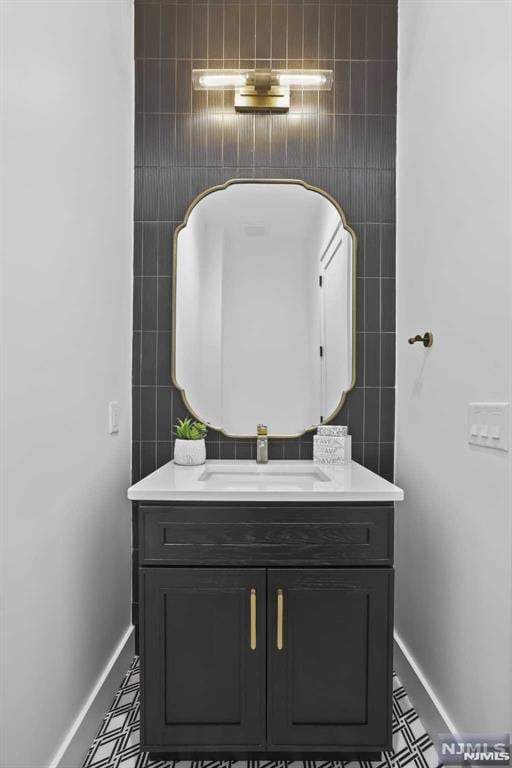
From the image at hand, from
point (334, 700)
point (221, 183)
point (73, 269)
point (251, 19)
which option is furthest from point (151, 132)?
point (334, 700)

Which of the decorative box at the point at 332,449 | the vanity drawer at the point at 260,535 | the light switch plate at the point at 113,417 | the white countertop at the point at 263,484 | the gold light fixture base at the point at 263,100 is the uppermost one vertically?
the gold light fixture base at the point at 263,100

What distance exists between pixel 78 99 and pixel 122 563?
1.60 m

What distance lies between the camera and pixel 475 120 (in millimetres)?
1363

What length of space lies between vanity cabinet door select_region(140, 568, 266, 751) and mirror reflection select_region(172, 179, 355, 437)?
29.6 inches

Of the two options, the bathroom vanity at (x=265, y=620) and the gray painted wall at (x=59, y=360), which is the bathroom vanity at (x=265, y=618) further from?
the gray painted wall at (x=59, y=360)

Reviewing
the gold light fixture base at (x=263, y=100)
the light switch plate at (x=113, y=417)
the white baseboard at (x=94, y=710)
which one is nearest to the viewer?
the white baseboard at (x=94, y=710)

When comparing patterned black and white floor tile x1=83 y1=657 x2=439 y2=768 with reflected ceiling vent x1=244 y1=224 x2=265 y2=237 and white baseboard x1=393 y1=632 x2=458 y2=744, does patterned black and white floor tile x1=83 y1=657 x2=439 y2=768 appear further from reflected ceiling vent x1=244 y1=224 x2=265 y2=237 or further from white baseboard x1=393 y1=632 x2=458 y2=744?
reflected ceiling vent x1=244 y1=224 x2=265 y2=237

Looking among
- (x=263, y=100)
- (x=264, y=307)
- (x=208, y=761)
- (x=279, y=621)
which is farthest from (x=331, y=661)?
(x=263, y=100)

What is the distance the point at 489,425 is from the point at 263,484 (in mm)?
716

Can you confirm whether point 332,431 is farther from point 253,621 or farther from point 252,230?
point 252,230

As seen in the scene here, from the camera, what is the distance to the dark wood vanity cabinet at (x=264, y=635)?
1425mm

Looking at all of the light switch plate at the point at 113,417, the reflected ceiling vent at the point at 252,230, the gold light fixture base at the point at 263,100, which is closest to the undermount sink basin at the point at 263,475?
the light switch plate at the point at 113,417

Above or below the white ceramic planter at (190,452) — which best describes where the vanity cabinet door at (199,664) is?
below

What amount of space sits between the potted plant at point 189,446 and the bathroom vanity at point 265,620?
1.62 feet
